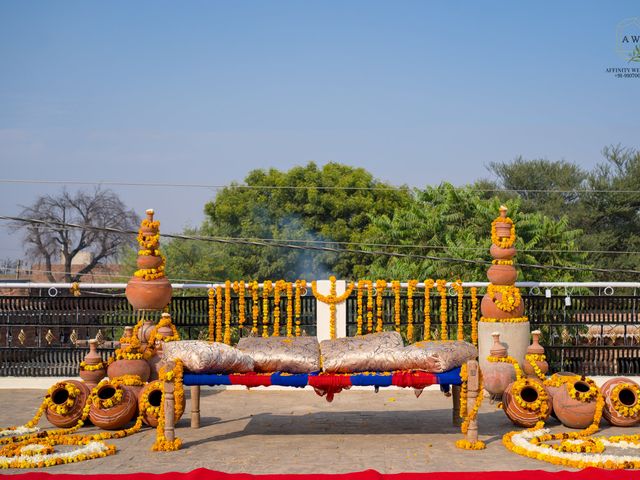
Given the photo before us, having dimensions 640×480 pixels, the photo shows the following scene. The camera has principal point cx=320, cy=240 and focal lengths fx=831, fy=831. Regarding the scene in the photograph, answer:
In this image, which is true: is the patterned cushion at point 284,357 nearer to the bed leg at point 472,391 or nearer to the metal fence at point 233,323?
the bed leg at point 472,391

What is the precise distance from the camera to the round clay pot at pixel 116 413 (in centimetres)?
667

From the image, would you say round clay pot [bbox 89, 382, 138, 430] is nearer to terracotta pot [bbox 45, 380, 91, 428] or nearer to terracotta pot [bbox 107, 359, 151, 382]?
terracotta pot [bbox 45, 380, 91, 428]

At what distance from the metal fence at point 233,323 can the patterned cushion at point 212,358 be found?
2.88 meters

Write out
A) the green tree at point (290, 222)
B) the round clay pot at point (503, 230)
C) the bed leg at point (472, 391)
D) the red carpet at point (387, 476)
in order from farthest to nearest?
the green tree at point (290, 222) < the round clay pot at point (503, 230) < the bed leg at point (472, 391) < the red carpet at point (387, 476)

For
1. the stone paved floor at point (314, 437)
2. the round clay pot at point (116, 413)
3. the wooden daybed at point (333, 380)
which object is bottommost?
the stone paved floor at point (314, 437)

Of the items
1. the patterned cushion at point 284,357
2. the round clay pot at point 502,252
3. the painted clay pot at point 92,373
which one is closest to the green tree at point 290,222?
the round clay pot at point 502,252

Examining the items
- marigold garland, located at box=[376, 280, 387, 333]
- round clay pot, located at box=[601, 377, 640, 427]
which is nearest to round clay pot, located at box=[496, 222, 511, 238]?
marigold garland, located at box=[376, 280, 387, 333]

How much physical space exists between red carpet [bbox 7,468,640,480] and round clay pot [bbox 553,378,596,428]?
157 cm

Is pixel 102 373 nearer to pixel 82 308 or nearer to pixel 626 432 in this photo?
pixel 82 308

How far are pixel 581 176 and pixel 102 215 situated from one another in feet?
70.7

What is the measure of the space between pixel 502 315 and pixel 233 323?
2.92 metres

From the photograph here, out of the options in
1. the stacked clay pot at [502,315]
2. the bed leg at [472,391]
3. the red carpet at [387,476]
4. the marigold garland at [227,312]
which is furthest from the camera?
the marigold garland at [227,312]

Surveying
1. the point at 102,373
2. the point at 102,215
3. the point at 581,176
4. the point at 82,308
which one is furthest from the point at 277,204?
the point at 102,373

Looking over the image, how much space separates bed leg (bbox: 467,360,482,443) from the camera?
6031 millimetres
